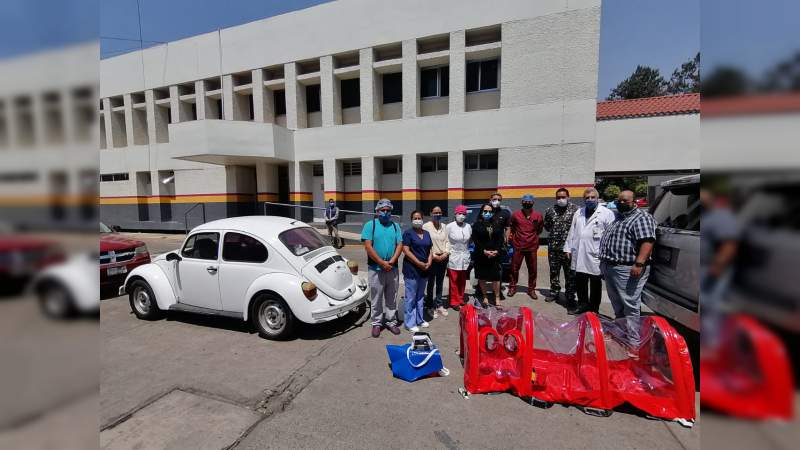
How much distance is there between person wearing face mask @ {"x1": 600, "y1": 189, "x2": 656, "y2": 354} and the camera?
3.94 meters

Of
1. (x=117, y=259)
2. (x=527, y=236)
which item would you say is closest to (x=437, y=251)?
(x=527, y=236)

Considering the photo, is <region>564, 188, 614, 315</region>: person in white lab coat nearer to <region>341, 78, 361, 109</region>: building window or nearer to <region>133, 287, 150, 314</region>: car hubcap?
<region>133, 287, 150, 314</region>: car hubcap

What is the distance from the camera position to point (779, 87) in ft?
1.64

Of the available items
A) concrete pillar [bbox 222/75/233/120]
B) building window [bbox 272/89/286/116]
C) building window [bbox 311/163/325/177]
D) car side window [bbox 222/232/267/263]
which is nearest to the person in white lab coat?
car side window [bbox 222/232/267/263]

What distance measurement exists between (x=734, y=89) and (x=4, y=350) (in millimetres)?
1780

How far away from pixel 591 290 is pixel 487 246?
1.61 metres

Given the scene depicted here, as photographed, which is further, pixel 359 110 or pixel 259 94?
pixel 259 94

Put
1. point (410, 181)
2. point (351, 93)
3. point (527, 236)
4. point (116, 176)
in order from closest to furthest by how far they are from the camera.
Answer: point (527, 236), point (410, 181), point (351, 93), point (116, 176)

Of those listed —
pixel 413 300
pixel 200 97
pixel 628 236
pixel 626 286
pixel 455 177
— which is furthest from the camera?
pixel 200 97

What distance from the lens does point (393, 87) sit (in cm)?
1563

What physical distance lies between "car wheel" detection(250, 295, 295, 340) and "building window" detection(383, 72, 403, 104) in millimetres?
12929

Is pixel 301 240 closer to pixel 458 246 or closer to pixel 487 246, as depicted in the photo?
pixel 458 246

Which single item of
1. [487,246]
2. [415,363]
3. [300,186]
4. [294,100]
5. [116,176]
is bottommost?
[415,363]

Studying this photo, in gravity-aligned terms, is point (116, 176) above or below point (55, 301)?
above
